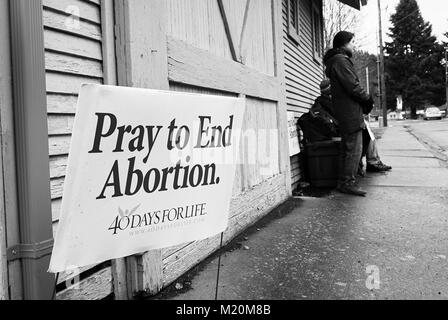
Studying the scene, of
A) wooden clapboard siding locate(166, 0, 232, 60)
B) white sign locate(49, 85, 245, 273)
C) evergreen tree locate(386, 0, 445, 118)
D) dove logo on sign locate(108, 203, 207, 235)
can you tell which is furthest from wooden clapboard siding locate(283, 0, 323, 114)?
evergreen tree locate(386, 0, 445, 118)

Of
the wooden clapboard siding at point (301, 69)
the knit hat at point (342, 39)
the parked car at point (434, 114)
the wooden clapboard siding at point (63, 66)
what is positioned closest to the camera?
the wooden clapboard siding at point (63, 66)

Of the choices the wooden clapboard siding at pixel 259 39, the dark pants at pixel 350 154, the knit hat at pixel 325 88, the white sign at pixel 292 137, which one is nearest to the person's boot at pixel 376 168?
the knit hat at pixel 325 88

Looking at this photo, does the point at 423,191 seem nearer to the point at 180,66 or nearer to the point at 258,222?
the point at 258,222

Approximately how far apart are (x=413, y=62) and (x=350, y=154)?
6322 centimetres

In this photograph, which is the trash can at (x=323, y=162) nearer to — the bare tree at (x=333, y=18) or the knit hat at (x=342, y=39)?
the knit hat at (x=342, y=39)

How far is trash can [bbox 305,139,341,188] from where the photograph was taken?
6.40 metres

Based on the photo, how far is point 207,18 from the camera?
3.69 meters

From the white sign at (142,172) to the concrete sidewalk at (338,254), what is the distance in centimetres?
88

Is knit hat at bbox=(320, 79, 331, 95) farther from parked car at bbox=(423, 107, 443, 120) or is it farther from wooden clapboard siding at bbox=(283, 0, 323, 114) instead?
parked car at bbox=(423, 107, 443, 120)

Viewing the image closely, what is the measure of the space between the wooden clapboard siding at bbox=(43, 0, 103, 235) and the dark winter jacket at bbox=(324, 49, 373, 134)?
3.82m

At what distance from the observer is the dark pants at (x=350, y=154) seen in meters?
5.68

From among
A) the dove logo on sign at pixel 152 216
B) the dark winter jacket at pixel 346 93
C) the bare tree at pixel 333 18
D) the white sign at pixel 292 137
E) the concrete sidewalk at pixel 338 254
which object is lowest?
the concrete sidewalk at pixel 338 254
